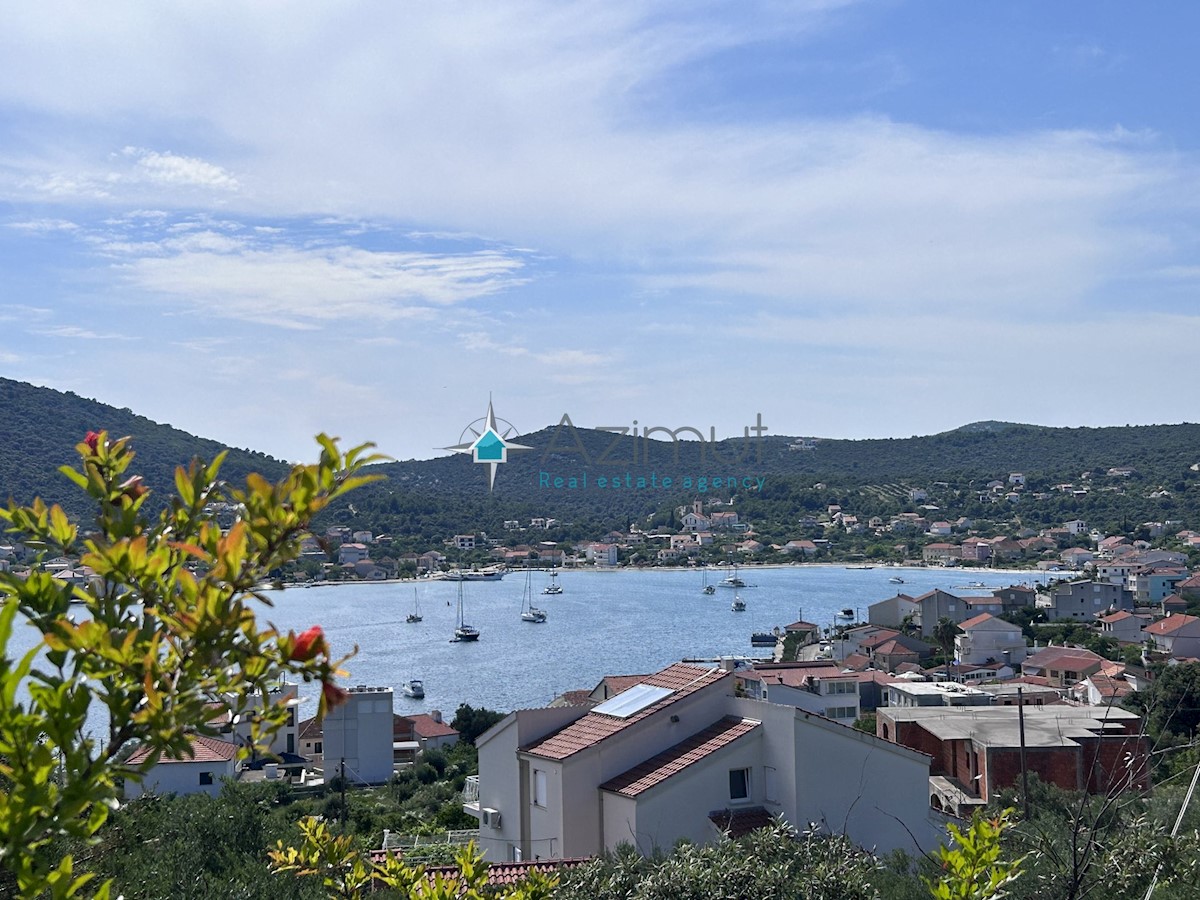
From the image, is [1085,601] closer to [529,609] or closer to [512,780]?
[529,609]

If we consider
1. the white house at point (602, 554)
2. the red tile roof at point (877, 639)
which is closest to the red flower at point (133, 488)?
the red tile roof at point (877, 639)

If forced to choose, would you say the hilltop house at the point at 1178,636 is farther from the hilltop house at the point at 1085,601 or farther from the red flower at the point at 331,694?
the red flower at the point at 331,694

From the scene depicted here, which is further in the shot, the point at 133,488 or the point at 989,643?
the point at 989,643

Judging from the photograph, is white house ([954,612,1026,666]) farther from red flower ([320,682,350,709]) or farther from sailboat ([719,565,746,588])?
red flower ([320,682,350,709])

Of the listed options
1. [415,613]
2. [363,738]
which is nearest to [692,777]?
[363,738]

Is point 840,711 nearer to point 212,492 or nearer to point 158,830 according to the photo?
point 158,830

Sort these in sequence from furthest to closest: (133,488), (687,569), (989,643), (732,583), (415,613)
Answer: (687,569) < (732,583) < (415,613) < (989,643) < (133,488)
